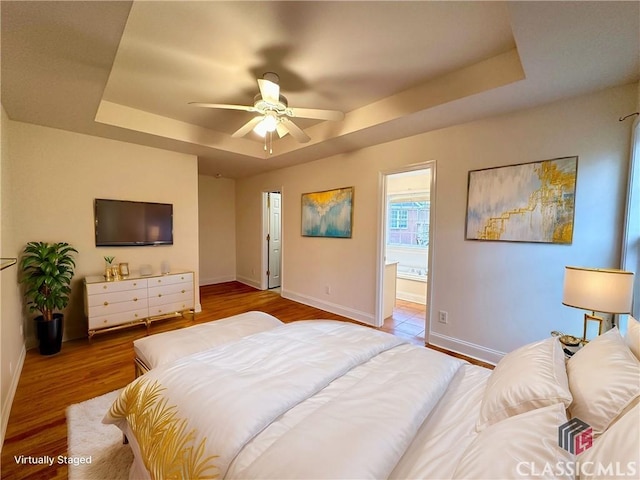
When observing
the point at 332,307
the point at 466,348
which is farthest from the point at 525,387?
the point at 332,307

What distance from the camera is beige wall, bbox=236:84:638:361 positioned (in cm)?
203

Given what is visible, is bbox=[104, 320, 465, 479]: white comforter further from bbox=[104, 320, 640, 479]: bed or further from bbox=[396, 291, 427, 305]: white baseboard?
bbox=[396, 291, 427, 305]: white baseboard

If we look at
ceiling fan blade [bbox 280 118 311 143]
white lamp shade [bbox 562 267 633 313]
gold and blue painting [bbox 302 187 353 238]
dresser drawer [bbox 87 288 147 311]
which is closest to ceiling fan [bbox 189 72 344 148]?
ceiling fan blade [bbox 280 118 311 143]

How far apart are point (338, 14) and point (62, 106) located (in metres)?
2.56

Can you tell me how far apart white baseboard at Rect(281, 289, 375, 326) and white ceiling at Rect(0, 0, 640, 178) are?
239cm

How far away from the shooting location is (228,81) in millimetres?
2375

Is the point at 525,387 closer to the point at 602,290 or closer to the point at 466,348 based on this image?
the point at 602,290

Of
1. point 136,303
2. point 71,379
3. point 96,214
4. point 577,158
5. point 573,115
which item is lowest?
point 71,379

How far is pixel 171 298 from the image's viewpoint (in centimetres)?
354

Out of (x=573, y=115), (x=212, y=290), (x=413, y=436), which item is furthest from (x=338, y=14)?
(x=212, y=290)

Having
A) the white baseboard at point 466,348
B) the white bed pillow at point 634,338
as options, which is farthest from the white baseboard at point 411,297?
the white bed pillow at point 634,338

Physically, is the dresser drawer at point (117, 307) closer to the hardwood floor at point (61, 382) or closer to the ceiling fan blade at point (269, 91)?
the hardwood floor at point (61, 382)

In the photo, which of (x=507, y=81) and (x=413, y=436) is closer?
(x=413, y=436)

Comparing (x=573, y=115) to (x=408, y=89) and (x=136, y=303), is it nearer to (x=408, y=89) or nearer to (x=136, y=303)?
(x=408, y=89)
